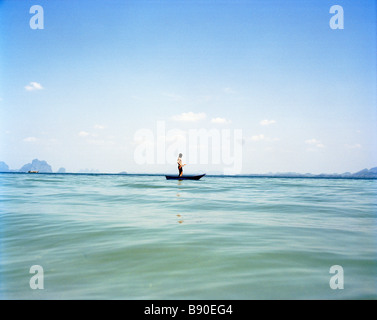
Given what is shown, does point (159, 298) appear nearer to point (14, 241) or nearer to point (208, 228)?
point (208, 228)

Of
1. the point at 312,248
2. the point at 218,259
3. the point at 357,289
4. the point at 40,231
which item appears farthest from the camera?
the point at 40,231

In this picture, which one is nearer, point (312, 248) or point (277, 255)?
point (277, 255)

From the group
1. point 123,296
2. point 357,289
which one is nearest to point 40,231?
point 123,296

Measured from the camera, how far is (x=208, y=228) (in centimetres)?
736
